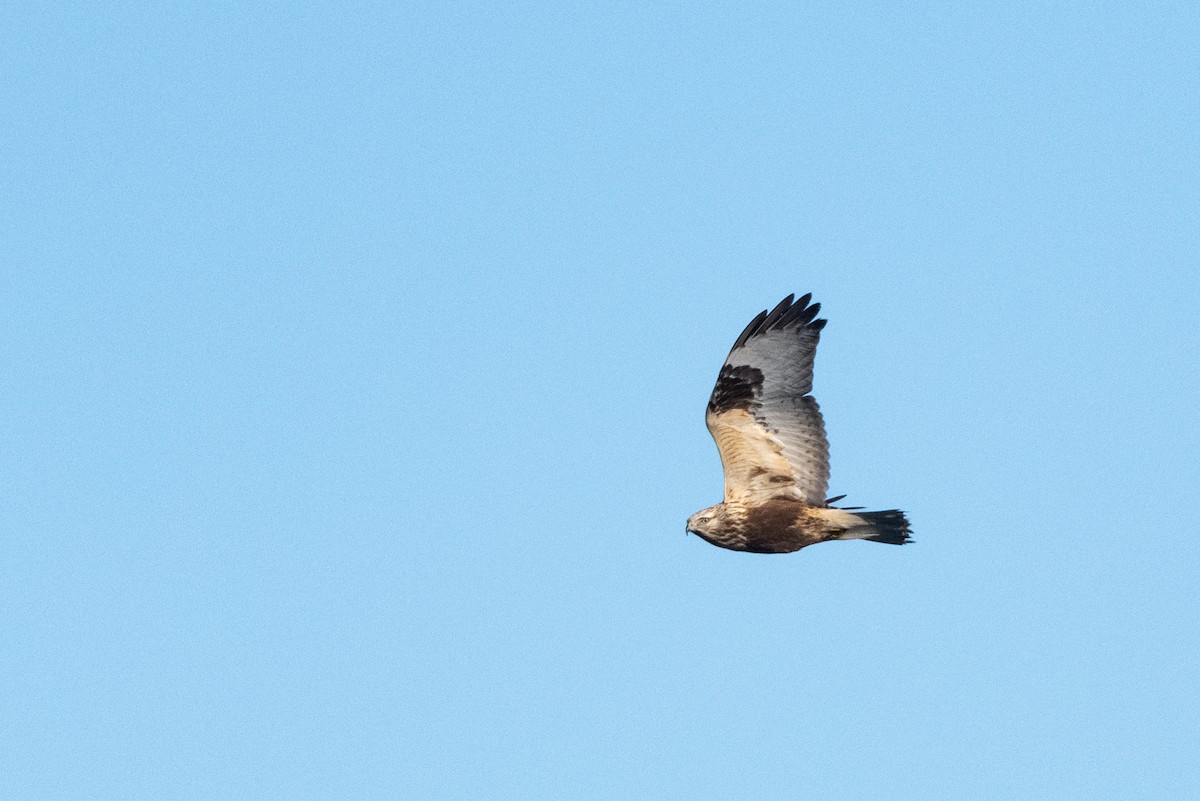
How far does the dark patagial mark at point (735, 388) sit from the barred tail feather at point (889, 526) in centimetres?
152

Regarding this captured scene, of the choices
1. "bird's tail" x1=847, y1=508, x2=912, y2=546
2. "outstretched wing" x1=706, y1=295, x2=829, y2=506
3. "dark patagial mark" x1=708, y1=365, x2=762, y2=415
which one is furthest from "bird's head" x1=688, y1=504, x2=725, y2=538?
"bird's tail" x1=847, y1=508, x2=912, y2=546

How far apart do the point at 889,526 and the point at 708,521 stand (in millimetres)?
1705

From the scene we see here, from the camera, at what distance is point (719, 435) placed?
423 inches

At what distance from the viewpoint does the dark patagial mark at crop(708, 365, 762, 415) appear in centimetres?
1060

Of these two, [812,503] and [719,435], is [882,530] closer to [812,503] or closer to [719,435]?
[812,503]

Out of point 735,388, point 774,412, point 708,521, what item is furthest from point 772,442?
point 708,521

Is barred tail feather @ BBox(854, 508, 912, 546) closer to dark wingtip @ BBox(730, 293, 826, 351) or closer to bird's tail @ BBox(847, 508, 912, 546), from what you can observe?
bird's tail @ BBox(847, 508, 912, 546)

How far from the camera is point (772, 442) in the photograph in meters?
10.6

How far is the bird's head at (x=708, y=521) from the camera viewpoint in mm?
10531

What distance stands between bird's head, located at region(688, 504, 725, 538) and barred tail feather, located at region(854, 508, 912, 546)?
1.30 meters

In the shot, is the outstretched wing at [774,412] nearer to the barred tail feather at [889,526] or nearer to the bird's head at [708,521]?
the bird's head at [708,521]

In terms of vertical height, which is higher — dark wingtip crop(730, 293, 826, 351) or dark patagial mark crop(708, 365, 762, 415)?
dark wingtip crop(730, 293, 826, 351)

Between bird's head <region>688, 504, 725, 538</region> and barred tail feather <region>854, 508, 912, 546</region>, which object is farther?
bird's head <region>688, 504, 725, 538</region>

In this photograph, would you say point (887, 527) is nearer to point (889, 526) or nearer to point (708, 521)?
point (889, 526)
